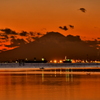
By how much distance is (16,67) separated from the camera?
630 feet

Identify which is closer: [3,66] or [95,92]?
[95,92]

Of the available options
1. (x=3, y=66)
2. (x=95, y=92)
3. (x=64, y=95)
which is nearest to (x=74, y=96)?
(x=64, y=95)

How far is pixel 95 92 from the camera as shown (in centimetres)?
5206

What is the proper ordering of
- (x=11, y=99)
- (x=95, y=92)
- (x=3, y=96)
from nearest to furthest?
1. (x=11, y=99)
2. (x=3, y=96)
3. (x=95, y=92)

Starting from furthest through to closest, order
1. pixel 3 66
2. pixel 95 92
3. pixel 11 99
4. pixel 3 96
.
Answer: pixel 3 66 < pixel 95 92 < pixel 3 96 < pixel 11 99

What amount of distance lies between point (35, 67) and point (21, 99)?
491 ft

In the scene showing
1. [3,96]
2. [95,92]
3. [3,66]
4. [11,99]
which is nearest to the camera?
[11,99]

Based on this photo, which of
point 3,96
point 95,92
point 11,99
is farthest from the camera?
point 95,92

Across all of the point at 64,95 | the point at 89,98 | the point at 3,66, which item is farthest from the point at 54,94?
the point at 3,66

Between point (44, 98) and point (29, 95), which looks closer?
point (44, 98)

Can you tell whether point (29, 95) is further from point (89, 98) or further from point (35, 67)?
point (35, 67)

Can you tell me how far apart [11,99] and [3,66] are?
13945cm

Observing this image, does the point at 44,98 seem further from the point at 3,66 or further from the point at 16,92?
the point at 3,66

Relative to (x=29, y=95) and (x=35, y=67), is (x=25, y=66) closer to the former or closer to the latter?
(x=35, y=67)
